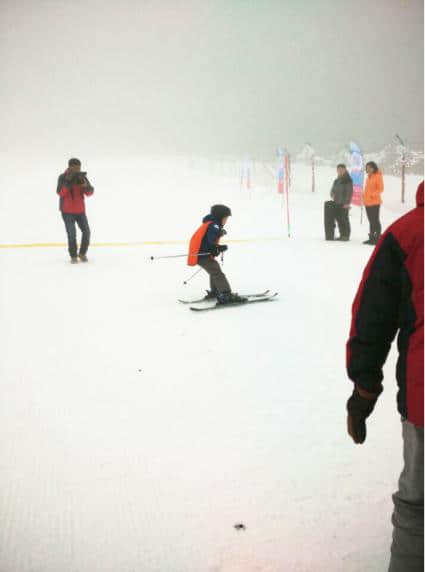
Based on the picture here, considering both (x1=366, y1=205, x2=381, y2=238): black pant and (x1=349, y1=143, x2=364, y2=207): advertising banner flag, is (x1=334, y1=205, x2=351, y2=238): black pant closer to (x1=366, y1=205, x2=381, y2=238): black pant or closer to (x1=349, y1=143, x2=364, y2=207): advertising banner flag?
(x1=366, y1=205, x2=381, y2=238): black pant

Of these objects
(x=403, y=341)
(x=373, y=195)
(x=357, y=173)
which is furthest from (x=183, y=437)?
(x=357, y=173)

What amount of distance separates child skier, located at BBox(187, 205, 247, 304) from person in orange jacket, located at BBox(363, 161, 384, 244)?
459cm

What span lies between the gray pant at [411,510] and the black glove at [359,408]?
91 mm

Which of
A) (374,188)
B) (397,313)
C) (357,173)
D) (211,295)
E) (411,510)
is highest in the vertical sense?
(357,173)

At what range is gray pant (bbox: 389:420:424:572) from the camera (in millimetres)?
994

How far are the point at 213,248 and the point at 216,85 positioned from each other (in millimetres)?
10252

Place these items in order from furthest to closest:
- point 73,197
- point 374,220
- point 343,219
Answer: point 343,219
point 374,220
point 73,197

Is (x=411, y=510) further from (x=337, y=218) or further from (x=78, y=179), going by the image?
(x=337, y=218)

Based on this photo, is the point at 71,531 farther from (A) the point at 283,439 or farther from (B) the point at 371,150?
(B) the point at 371,150

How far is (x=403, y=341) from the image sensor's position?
1015mm

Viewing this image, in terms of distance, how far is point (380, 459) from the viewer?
173 centimetres

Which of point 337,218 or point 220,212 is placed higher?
point 220,212

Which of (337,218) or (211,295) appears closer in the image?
(211,295)

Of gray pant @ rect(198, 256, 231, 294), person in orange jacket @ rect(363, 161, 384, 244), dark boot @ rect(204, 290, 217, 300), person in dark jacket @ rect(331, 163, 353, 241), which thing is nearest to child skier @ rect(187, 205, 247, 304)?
gray pant @ rect(198, 256, 231, 294)
